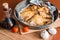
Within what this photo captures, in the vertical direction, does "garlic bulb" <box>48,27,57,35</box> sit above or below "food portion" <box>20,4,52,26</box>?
below

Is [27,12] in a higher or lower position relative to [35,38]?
higher

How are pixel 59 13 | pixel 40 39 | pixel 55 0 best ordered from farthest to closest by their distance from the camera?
pixel 55 0
pixel 59 13
pixel 40 39

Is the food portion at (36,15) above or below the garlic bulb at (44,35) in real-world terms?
above

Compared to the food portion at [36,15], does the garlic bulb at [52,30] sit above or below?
below

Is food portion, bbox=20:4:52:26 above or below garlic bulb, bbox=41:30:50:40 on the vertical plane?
above

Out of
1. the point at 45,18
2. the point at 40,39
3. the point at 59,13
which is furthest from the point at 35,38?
the point at 59,13

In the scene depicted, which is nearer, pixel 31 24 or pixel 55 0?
pixel 31 24

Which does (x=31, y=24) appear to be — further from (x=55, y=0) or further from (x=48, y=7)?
(x=55, y=0)

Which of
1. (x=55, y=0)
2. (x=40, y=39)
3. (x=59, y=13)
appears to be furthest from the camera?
(x=55, y=0)
